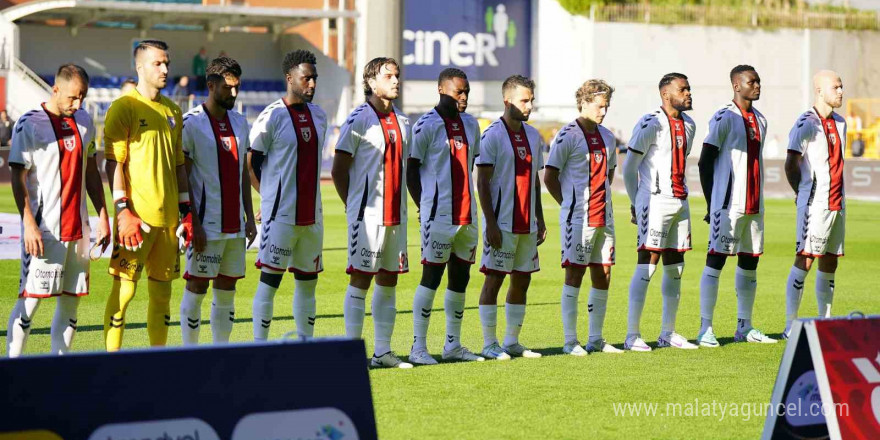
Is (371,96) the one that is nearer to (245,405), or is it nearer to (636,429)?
(636,429)

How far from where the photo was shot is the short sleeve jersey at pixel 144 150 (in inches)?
278

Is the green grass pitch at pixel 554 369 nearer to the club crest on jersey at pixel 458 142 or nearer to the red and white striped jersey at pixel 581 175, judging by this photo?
the red and white striped jersey at pixel 581 175

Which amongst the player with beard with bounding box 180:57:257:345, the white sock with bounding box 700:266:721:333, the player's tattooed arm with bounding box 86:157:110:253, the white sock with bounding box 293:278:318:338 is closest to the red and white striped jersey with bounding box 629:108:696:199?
the white sock with bounding box 700:266:721:333

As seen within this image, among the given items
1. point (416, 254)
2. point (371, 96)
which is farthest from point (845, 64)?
point (371, 96)

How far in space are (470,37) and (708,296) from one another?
4776 cm

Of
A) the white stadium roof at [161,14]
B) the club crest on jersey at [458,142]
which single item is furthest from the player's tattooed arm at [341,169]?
the white stadium roof at [161,14]

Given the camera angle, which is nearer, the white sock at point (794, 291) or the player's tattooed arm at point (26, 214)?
the player's tattooed arm at point (26, 214)

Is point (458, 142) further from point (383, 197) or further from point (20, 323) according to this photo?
point (20, 323)

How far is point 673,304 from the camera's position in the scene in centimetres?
943

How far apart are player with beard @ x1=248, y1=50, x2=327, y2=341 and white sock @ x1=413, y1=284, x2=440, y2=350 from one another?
0.88 m

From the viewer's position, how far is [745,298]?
384 inches

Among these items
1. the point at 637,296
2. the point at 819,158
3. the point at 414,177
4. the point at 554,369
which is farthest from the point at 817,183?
the point at 414,177

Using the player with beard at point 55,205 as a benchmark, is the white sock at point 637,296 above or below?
below

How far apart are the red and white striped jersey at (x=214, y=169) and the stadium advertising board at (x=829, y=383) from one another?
13.0 feet
